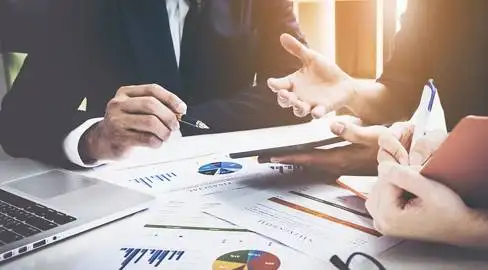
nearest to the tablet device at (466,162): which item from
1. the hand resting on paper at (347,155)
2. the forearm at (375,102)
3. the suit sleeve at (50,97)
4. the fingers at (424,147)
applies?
the fingers at (424,147)

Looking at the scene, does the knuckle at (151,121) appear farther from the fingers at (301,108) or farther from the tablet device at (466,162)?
the tablet device at (466,162)

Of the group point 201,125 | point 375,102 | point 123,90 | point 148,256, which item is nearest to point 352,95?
point 375,102

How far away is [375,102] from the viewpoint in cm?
90

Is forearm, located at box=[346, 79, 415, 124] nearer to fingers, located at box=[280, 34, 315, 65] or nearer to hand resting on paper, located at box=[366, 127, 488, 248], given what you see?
fingers, located at box=[280, 34, 315, 65]

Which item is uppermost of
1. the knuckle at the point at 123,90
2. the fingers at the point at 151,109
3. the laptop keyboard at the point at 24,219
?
the knuckle at the point at 123,90

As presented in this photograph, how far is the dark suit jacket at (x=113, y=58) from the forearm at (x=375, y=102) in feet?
0.36

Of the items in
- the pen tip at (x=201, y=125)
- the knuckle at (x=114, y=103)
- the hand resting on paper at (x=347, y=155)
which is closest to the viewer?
the hand resting on paper at (x=347, y=155)

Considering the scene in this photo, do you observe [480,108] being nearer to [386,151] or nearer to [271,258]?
[386,151]

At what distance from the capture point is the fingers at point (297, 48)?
896mm

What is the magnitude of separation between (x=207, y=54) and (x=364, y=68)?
26 cm

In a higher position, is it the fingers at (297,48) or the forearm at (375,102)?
the fingers at (297,48)

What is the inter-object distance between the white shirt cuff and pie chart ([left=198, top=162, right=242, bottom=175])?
0.17m

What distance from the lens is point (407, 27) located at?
902 millimetres


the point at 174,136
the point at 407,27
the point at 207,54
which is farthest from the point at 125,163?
the point at 407,27
